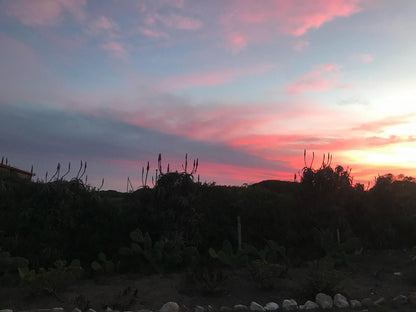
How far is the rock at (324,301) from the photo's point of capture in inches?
331

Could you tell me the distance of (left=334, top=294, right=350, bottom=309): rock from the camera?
845 centimetres

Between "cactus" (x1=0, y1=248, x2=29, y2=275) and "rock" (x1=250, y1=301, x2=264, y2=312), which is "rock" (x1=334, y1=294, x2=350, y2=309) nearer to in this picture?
"rock" (x1=250, y1=301, x2=264, y2=312)

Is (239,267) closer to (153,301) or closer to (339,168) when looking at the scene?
(153,301)

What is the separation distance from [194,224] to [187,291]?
292 cm

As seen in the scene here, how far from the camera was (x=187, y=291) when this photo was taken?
909cm

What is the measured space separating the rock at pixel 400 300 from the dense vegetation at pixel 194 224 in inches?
84.6

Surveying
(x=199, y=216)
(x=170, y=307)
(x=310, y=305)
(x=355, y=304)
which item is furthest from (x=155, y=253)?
(x=355, y=304)

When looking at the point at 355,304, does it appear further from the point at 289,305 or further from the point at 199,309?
the point at 199,309

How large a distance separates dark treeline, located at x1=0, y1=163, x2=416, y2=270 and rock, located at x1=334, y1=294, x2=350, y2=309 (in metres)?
2.68

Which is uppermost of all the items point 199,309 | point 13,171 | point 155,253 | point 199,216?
point 13,171

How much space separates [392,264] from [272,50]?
6.81 metres

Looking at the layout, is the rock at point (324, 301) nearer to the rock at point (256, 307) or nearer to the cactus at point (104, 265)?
the rock at point (256, 307)

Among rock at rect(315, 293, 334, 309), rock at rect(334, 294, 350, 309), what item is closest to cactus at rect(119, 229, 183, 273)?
rock at rect(315, 293, 334, 309)

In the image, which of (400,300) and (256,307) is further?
(400,300)
